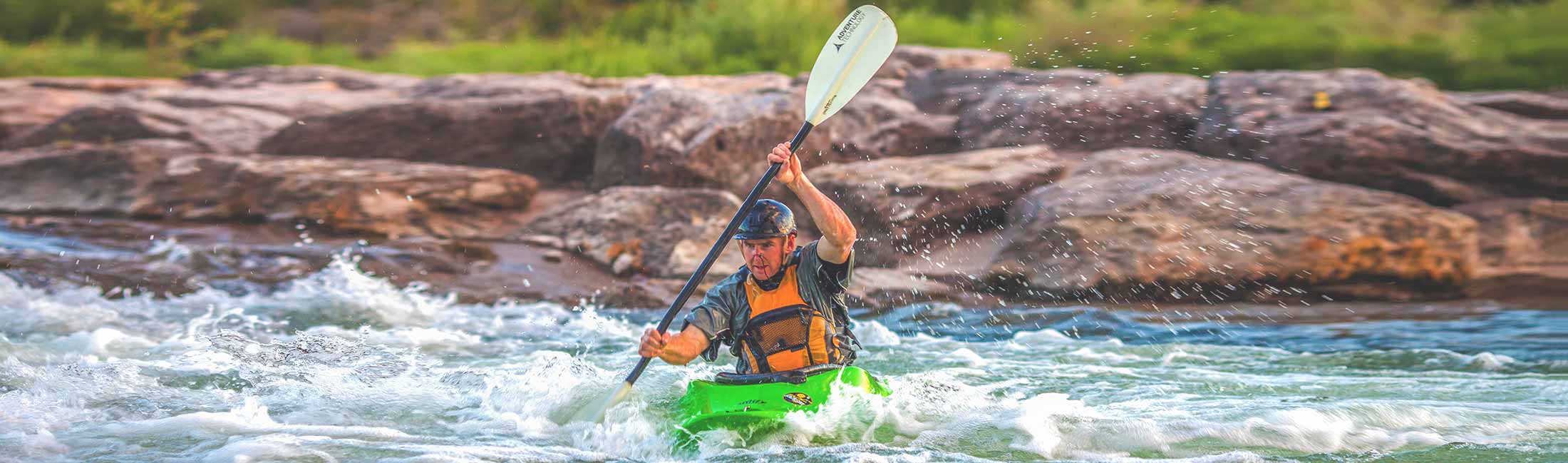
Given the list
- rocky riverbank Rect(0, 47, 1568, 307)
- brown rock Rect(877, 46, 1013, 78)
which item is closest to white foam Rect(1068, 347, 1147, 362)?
rocky riverbank Rect(0, 47, 1568, 307)

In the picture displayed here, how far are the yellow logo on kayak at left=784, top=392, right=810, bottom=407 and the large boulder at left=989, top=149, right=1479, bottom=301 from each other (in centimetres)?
387

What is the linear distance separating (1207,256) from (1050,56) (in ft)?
16.9

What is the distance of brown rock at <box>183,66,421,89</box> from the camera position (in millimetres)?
12867

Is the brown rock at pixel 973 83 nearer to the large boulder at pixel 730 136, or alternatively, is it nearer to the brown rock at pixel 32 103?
the large boulder at pixel 730 136

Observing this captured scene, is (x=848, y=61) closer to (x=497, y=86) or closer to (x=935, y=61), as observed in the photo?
(x=935, y=61)

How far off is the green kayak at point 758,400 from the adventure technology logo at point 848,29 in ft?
4.60

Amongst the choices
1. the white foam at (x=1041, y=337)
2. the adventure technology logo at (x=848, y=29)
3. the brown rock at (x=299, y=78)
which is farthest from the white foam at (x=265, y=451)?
the brown rock at (x=299, y=78)

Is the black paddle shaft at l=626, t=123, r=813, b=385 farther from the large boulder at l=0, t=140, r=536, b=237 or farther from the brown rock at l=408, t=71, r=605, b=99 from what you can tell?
the brown rock at l=408, t=71, r=605, b=99

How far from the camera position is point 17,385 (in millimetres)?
5500

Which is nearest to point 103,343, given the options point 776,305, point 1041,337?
point 776,305

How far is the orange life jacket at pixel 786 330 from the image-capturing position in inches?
187

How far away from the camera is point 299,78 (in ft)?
44.0

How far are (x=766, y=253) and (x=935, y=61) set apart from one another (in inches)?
306

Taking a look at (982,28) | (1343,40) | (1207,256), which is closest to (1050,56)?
(982,28)
